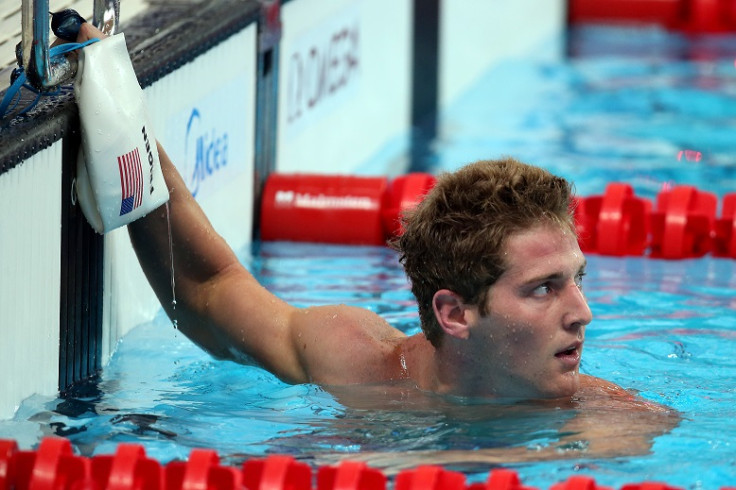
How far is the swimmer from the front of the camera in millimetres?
2535

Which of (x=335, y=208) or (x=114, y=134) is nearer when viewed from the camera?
(x=114, y=134)

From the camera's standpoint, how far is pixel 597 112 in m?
7.28

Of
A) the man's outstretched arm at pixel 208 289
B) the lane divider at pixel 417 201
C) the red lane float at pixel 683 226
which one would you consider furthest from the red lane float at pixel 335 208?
the man's outstretched arm at pixel 208 289

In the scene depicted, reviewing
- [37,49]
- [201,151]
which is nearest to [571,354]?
[37,49]

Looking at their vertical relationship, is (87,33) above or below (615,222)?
above

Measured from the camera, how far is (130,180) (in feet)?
9.00

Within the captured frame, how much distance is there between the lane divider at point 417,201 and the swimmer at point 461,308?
164cm

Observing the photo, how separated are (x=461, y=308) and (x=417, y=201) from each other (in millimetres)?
1990

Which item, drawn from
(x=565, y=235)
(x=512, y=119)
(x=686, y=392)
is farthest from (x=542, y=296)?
(x=512, y=119)

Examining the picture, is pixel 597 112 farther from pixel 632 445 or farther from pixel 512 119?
pixel 632 445

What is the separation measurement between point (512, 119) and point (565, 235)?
4.69 meters

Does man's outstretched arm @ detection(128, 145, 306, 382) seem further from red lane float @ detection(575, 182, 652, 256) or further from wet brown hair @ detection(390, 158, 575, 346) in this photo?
red lane float @ detection(575, 182, 652, 256)

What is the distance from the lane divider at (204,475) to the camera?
84.0 inches

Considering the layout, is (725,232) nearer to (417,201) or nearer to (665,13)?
(417,201)
